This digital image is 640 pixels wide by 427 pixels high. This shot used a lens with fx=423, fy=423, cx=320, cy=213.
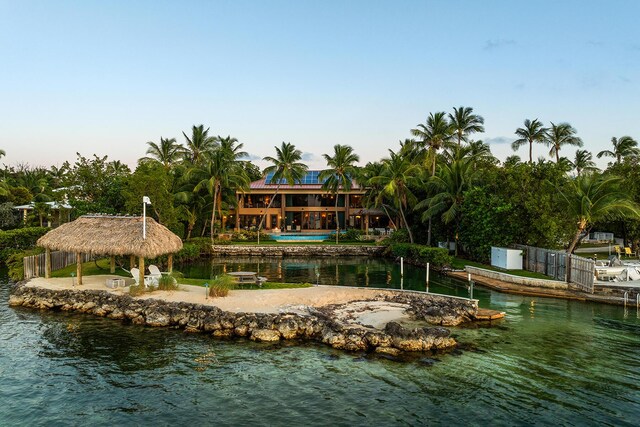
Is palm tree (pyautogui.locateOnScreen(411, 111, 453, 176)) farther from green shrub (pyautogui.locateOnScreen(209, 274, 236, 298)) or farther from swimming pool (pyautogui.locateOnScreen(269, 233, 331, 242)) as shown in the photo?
green shrub (pyautogui.locateOnScreen(209, 274, 236, 298))

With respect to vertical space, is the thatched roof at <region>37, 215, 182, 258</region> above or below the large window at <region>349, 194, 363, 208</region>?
below

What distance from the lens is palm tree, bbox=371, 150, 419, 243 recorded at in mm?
41672

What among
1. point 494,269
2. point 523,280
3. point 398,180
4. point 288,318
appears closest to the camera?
point 288,318

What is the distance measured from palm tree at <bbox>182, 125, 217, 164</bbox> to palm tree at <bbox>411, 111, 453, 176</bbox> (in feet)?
84.4

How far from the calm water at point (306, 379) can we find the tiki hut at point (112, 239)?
155 inches

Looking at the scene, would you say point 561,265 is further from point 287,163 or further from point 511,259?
point 287,163

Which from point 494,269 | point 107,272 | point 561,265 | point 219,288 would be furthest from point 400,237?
point 107,272

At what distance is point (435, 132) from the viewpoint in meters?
46.6

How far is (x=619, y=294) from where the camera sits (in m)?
23.5

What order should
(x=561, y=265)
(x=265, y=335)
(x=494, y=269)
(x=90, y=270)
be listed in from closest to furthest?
(x=265, y=335)
(x=561, y=265)
(x=90, y=270)
(x=494, y=269)

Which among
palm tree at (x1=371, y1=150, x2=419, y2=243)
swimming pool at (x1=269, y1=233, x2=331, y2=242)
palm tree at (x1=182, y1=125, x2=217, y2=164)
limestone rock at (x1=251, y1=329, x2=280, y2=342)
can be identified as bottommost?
limestone rock at (x1=251, y1=329, x2=280, y2=342)

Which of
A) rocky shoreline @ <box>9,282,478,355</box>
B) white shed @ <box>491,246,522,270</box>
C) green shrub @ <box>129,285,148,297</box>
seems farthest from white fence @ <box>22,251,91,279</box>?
white shed @ <box>491,246,522,270</box>

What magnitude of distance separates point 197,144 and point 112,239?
109 ft

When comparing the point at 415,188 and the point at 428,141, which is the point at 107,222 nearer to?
the point at 415,188
